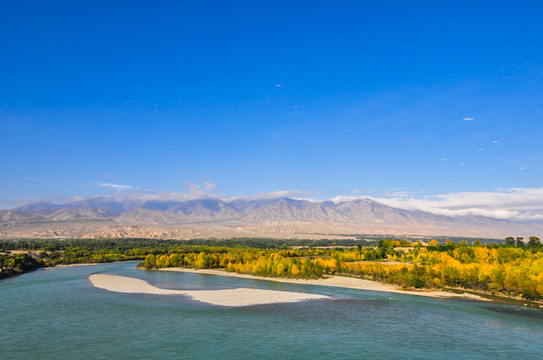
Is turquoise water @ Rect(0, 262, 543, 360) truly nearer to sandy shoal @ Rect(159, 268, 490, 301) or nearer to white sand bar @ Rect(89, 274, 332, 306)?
white sand bar @ Rect(89, 274, 332, 306)

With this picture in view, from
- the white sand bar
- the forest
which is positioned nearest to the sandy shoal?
the forest

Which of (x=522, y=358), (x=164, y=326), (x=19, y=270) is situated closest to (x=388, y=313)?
(x=522, y=358)

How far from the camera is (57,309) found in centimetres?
4906

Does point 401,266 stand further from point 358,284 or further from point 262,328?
point 262,328

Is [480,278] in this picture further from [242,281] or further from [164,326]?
[164,326]

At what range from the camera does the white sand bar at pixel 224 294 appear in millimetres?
55944

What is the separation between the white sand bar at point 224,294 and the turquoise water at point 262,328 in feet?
11.2

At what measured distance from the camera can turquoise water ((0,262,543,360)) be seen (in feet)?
107

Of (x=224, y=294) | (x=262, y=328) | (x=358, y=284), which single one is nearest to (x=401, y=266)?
(x=358, y=284)

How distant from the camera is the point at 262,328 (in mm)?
40531

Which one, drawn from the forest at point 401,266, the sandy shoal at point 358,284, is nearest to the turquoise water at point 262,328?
the sandy shoal at point 358,284

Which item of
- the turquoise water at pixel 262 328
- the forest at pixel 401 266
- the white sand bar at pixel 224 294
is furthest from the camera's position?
the forest at pixel 401 266

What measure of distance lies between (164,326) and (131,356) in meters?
9.47

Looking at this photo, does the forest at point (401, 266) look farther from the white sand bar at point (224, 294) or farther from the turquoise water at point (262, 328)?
the white sand bar at point (224, 294)
